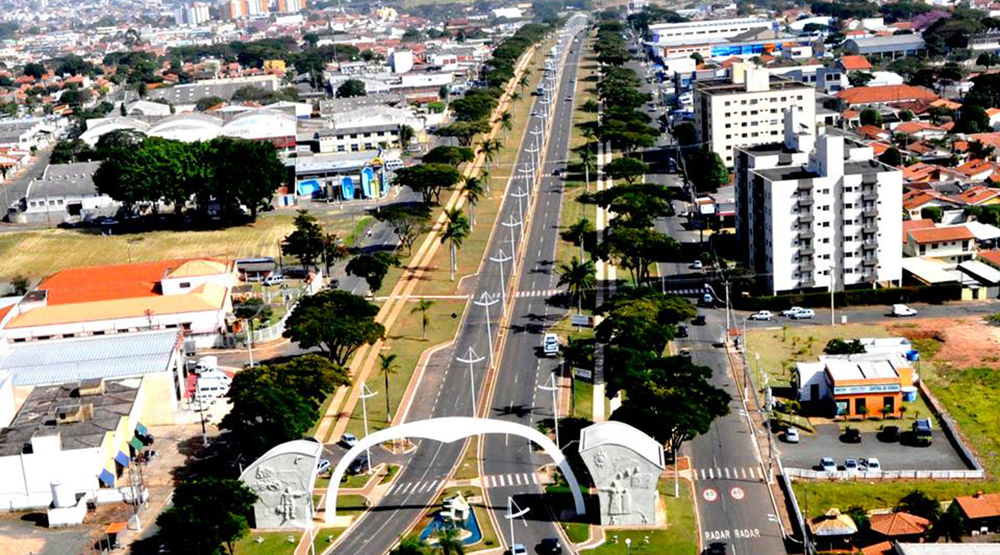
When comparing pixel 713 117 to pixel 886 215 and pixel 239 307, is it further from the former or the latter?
pixel 239 307

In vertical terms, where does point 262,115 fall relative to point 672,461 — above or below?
above

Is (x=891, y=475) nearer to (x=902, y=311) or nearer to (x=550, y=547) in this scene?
(x=550, y=547)

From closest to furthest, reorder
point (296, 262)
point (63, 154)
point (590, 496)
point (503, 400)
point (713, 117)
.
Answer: point (590, 496), point (503, 400), point (296, 262), point (713, 117), point (63, 154)

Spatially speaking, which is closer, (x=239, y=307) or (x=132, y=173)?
(x=239, y=307)

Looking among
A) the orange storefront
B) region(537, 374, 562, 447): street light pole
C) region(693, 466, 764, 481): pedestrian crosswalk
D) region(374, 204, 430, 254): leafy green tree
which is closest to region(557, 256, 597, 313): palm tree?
region(537, 374, 562, 447): street light pole

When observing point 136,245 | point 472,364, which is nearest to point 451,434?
point 472,364

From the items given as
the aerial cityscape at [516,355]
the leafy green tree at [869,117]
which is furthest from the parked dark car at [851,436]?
the leafy green tree at [869,117]

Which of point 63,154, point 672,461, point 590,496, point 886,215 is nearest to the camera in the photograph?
point 590,496

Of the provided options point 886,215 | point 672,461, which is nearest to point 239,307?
point 672,461
